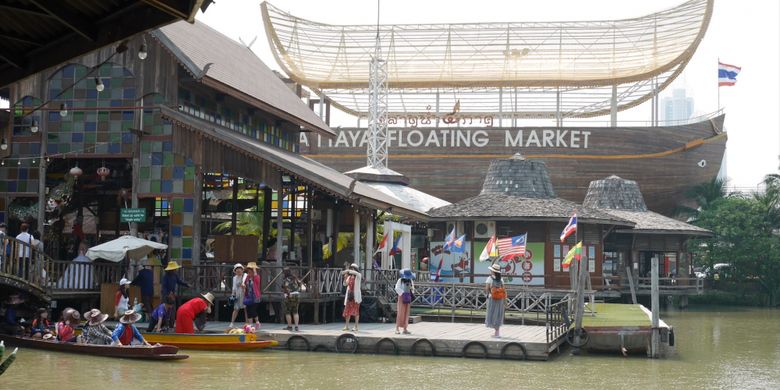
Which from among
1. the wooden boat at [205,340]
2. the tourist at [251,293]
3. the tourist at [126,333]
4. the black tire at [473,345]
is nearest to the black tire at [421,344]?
the black tire at [473,345]

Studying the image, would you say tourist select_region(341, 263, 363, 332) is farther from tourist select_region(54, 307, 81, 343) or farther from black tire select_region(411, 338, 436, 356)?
tourist select_region(54, 307, 81, 343)

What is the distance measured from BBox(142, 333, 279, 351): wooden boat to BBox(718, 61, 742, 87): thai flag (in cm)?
4510

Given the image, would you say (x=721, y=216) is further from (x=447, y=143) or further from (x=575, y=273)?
(x=575, y=273)

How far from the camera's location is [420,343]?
20.3 meters

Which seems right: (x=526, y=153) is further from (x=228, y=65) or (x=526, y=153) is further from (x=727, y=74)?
(x=228, y=65)

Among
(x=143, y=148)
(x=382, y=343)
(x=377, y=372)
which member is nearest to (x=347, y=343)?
(x=382, y=343)

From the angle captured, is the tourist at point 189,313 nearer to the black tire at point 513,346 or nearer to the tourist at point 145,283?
the tourist at point 145,283

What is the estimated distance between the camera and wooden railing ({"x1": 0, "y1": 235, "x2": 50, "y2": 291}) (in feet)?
63.8

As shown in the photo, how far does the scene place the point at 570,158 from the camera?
179ft

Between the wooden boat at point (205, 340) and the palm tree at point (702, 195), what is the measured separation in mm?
41794

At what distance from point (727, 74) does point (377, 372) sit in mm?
46387

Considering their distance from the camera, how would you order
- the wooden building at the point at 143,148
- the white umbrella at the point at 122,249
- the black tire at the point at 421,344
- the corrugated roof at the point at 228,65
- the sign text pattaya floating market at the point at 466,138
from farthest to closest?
the sign text pattaya floating market at the point at 466,138, the corrugated roof at the point at 228,65, the wooden building at the point at 143,148, the white umbrella at the point at 122,249, the black tire at the point at 421,344

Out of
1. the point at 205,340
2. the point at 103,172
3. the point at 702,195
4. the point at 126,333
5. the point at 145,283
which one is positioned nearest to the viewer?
the point at 126,333

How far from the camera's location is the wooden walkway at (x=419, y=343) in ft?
65.5
